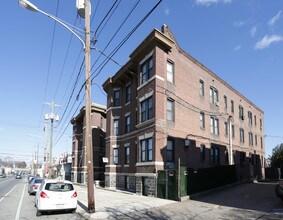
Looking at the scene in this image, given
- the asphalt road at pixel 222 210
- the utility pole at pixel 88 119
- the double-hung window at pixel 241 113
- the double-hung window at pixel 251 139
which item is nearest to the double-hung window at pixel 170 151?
the asphalt road at pixel 222 210

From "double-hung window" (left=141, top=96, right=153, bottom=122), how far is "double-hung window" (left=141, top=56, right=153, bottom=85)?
70.7 inches

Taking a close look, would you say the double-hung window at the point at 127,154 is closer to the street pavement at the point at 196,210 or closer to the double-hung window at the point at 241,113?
the street pavement at the point at 196,210

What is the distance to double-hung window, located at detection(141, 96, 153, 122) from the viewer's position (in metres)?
26.0

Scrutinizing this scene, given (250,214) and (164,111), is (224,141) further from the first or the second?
(250,214)

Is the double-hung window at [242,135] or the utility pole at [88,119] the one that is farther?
the double-hung window at [242,135]

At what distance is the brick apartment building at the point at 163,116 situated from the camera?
25.2m

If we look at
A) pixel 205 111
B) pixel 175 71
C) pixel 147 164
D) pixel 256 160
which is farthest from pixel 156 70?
pixel 256 160

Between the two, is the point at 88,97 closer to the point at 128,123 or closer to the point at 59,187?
the point at 59,187

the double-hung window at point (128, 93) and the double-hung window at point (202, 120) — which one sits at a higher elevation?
the double-hung window at point (128, 93)

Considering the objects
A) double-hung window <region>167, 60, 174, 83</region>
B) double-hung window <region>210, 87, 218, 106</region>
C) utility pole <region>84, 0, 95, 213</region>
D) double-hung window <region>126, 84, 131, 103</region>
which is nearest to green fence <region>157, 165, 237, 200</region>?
utility pole <region>84, 0, 95, 213</region>

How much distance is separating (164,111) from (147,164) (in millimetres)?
4215

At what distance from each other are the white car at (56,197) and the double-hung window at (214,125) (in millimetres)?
20885

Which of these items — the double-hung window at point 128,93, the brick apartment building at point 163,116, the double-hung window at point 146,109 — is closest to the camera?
the brick apartment building at point 163,116

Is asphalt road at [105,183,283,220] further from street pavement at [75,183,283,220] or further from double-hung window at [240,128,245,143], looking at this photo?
double-hung window at [240,128,245,143]
